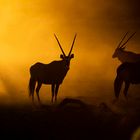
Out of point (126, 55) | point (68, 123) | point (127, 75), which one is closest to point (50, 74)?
point (68, 123)

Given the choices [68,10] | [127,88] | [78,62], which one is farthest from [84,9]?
[127,88]

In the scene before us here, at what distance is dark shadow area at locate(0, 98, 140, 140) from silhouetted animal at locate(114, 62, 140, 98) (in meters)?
0.39

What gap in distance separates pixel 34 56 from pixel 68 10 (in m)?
1.04

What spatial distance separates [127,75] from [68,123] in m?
1.21

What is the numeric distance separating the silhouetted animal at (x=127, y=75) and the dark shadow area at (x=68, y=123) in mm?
395

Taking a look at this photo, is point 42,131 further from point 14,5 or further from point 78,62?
point 14,5

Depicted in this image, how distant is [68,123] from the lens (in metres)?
9.41

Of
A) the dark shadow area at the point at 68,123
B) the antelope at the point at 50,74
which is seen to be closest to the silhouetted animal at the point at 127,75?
the dark shadow area at the point at 68,123

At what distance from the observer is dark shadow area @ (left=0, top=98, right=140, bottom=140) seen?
30.5ft

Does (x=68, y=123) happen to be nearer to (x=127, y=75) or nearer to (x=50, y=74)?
(x=50, y=74)

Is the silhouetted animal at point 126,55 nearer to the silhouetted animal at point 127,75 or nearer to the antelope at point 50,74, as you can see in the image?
the silhouetted animal at point 127,75

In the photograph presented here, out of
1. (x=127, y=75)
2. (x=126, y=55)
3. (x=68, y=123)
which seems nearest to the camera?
(x=68, y=123)

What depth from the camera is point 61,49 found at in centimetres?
982

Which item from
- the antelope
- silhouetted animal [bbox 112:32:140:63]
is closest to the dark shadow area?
the antelope
